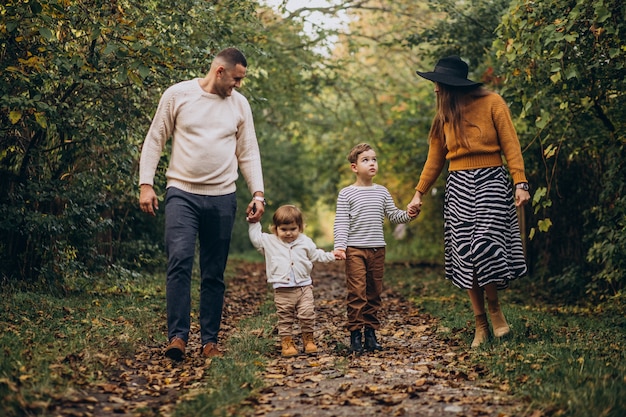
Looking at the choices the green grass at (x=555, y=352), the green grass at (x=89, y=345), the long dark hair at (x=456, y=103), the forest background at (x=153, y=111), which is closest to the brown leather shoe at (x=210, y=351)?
the green grass at (x=89, y=345)

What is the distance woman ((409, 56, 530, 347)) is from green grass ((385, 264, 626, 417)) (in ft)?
1.65

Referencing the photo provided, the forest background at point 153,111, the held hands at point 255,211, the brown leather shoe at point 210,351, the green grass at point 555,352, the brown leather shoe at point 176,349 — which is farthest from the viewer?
the forest background at point 153,111

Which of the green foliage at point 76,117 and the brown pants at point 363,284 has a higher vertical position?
the green foliage at point 76,117

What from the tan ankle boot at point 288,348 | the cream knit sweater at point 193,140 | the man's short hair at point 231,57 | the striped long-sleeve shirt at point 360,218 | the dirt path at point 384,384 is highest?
the man's short hair at point 231,57

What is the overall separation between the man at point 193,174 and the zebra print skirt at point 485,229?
158 cm

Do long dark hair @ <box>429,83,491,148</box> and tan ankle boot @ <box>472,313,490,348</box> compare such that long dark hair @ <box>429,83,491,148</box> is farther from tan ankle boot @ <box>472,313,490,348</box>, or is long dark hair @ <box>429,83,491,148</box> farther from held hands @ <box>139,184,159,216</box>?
held hands @ <box>139,184,159,216</box>

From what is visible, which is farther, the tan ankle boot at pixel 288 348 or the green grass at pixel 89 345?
the tan ankle boot at pixel 288 348

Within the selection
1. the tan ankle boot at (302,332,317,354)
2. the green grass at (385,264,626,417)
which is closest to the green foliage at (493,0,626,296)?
the green grass at (385,264,626,417)

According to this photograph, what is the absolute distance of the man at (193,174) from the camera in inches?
227

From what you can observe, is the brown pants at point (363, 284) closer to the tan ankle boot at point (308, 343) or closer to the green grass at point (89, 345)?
the tan ankle boot at point (308, 343)

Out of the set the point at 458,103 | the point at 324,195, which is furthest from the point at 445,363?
the point at 324,195

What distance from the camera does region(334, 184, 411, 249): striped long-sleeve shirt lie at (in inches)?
249

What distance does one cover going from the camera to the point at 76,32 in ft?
25.9

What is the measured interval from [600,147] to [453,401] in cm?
494
